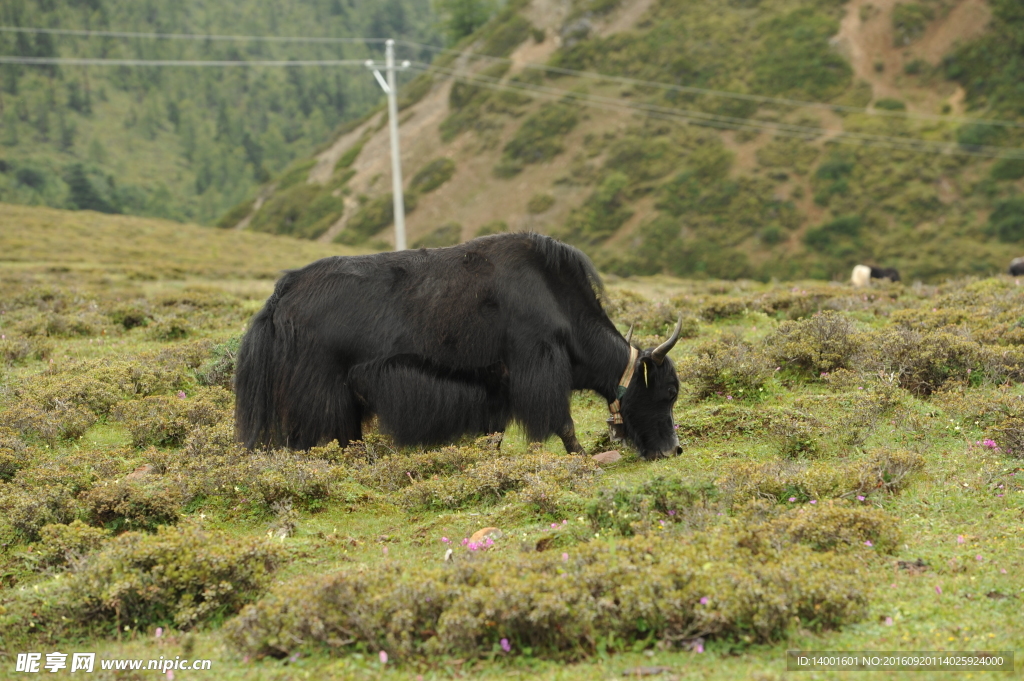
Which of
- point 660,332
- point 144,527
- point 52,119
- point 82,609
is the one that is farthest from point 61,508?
point 52,119

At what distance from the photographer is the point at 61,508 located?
4.80m

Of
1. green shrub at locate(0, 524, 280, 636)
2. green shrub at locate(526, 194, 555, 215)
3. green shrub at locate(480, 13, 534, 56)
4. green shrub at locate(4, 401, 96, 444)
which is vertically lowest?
green shrub at locate(526, 194, 555, 215)

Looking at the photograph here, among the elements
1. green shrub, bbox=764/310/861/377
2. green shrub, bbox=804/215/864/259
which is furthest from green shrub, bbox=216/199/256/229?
green shrub, bbox=764/310/861/377

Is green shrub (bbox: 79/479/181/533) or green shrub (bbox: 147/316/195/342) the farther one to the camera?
green shrub (bbox: 147/316/195/342)

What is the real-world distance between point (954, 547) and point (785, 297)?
7.29 m

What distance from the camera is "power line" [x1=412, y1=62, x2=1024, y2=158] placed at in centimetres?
4350

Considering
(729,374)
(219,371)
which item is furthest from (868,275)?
(219,371)

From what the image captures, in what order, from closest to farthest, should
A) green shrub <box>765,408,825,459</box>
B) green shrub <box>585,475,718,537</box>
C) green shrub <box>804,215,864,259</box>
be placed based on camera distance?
green shrub <box>585,475,718,537</box> → green shrub <box>765,408,825,459</box> → green shrub <box>804,215,864,259</box>

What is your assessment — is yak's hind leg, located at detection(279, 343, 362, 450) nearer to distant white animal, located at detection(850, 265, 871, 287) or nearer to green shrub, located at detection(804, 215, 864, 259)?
distant white animal, located at detection(850, 265, 871, 287)

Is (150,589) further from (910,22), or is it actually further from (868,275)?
(910,22)

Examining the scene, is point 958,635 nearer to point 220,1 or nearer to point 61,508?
point 61,508

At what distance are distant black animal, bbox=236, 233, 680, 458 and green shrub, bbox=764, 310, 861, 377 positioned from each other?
5.53 ft

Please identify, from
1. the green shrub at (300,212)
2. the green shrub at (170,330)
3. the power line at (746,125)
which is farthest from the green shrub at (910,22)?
the green shrub at (170,330)

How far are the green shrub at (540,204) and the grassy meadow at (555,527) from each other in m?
41.4
